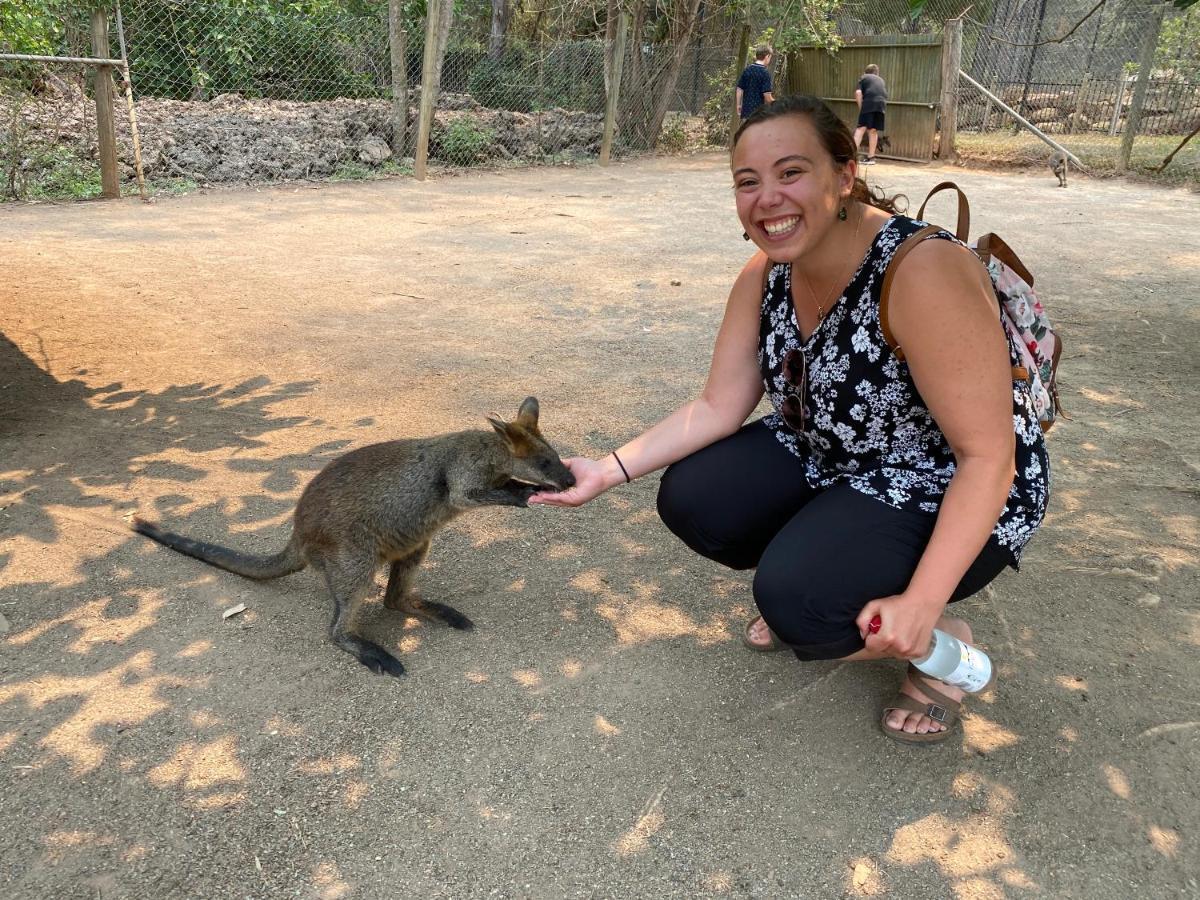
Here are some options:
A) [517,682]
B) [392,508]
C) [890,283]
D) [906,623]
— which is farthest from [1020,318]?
[392,508]

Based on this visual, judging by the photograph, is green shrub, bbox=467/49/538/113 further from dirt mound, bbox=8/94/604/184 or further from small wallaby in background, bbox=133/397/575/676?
small wallaby in background, bbox=133/397/575/676

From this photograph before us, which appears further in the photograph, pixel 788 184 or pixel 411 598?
pixel 411 598

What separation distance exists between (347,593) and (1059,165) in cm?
1130

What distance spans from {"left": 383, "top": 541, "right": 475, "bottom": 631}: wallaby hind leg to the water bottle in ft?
3.93

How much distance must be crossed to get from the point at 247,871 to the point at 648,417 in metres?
2.51

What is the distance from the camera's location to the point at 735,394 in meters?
2.35

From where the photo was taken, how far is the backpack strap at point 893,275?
5.92ft

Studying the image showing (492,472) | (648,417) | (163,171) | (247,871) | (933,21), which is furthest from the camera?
(933,21)

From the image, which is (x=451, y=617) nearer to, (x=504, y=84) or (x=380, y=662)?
(x=380, y=662)

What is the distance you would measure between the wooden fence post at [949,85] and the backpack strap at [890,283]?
11548 millimetres

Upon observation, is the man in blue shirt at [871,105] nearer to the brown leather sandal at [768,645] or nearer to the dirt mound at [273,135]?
the dirt mound at [273,135]

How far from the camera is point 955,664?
1977 mm

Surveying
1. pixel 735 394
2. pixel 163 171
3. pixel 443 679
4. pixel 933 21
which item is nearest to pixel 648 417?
pixel 735 394

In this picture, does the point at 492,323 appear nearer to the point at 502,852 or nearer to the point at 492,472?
the point at 492,472
